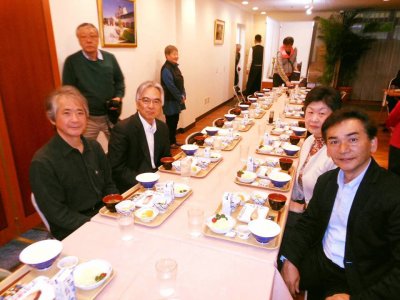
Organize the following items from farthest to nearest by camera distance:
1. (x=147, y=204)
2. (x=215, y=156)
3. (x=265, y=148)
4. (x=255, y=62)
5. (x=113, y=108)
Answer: (x=255, y=62) → (x=113, y=108) → (x=265, y=148) → (x=215, y=156) → (x=147, y=204)

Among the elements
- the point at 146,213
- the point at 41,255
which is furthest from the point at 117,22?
the point at 41,255

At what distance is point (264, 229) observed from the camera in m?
1.33

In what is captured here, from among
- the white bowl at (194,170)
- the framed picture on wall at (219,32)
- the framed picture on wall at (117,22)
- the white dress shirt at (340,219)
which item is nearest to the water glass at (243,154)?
the white bowl at (194,170)

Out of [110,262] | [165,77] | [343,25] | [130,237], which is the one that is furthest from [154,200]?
[343,25]

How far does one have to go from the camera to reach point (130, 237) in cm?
132

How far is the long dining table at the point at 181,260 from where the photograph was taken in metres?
1.03

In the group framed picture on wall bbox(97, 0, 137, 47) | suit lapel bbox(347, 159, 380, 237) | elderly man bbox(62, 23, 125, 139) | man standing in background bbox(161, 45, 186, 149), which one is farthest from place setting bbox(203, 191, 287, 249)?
man standing in background bbox(161, 45, 186, 149)

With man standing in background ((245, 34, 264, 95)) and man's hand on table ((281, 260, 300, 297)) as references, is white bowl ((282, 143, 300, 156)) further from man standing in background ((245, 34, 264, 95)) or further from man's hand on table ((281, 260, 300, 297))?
man standing in background ((245, 34, 264, 95))

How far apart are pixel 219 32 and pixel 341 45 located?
12.1ft

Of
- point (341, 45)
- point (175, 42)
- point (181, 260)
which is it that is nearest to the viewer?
point (181, 260)

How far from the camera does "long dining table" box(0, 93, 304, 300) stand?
1033mm

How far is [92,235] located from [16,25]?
1973 mm

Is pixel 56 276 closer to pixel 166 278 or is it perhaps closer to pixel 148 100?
pixel 166 278

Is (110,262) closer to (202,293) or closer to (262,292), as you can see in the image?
(202,293)
